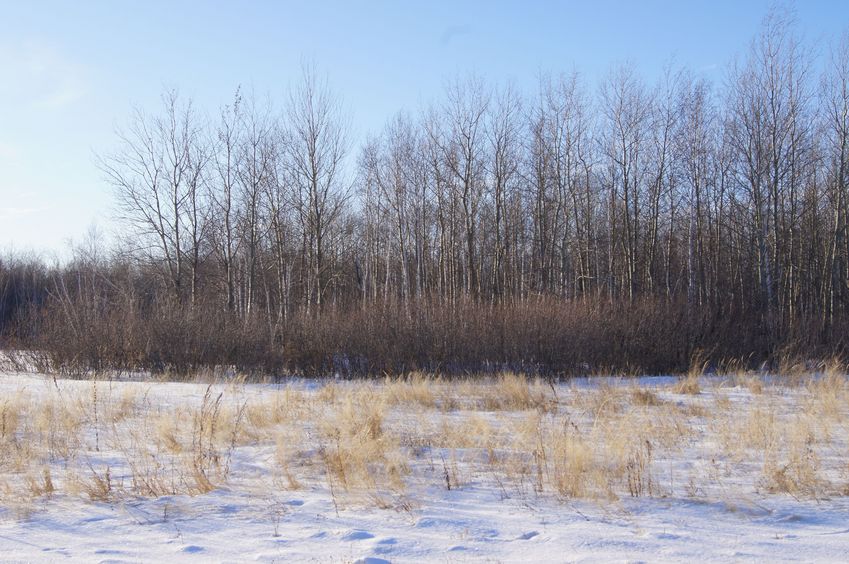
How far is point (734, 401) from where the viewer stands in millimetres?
9742

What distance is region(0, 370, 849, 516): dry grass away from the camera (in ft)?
16.7

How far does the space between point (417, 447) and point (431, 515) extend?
78.2 inches

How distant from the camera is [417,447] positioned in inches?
255

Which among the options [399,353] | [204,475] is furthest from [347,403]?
[399,353]

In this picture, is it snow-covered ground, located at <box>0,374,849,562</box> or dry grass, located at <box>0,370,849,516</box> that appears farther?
dry grass, located at <box>0,370,849,516</box>

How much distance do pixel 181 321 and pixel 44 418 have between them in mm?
8979

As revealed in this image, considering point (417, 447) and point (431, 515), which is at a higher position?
point (417, 447)

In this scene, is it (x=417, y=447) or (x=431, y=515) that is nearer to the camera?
(x=431, y=515)

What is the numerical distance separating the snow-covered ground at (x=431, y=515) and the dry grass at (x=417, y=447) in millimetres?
41

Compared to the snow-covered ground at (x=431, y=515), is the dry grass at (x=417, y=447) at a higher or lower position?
higher

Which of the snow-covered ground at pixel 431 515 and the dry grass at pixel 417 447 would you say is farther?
the dry grass at pixel 417 447

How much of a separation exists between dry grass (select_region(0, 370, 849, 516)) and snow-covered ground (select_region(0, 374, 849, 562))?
41mm

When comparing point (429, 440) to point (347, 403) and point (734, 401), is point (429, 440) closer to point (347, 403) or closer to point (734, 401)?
point (347, 403)

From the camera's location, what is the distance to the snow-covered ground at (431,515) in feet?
12.6
